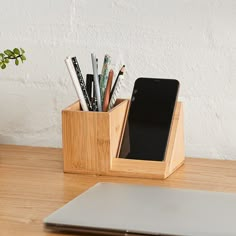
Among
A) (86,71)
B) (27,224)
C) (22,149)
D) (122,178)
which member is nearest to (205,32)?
(86,71)

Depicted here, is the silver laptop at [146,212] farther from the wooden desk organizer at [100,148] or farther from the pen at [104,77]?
the pen at [104,77]

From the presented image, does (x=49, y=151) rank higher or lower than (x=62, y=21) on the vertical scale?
lower

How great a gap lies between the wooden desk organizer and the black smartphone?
0.8 inches

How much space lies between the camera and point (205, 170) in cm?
141

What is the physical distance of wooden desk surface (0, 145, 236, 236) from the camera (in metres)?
1.09

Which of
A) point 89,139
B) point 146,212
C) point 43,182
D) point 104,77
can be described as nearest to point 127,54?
point 104,77

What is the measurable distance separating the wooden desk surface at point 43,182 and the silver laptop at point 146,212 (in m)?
0.05

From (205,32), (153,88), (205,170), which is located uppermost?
Result: (205,32)

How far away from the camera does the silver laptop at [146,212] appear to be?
100 centimetres

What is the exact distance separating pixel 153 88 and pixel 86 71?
234 mm

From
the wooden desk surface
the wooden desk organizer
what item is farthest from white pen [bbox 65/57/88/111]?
the wooden desk surface

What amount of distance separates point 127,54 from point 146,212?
1.87 ft

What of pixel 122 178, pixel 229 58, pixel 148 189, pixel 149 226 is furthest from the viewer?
pixel 229 58

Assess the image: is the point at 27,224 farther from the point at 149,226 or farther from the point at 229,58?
the point at 229,58
